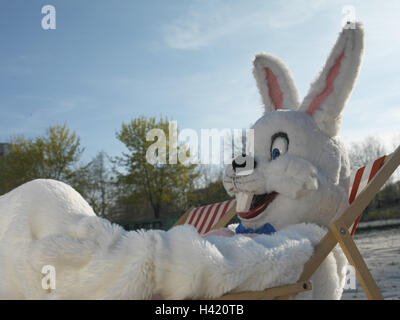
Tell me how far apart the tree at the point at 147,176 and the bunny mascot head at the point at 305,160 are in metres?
16.5

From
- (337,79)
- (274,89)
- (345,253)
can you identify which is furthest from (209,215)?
(345,253)

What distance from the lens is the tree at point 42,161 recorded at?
18.1 m

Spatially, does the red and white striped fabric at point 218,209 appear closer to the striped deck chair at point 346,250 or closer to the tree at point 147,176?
the striped deck chair at point 346,250

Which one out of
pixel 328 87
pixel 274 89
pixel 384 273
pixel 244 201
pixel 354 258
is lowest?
pixel 384 273

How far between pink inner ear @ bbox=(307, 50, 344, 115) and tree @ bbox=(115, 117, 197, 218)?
648 inches

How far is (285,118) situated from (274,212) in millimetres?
594

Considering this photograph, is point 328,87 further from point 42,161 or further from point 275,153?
point 42,161

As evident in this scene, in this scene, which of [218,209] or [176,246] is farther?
[218,209]

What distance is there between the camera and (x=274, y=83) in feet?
10.0

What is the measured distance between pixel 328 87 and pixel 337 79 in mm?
74

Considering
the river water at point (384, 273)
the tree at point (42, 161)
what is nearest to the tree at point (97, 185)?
the tree at point (42, 161)

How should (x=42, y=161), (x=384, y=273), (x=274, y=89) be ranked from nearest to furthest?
(x=274, y=89), (x=384, y=273), (x=42, y=161)
